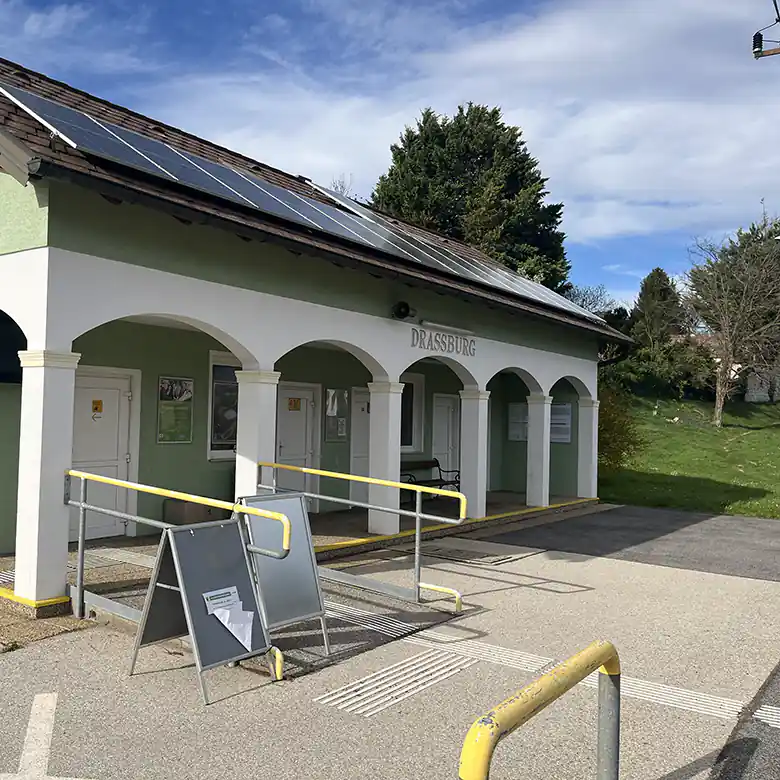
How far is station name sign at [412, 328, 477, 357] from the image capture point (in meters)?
10.3

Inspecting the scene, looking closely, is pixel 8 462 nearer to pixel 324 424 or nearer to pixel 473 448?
pixel 324 424

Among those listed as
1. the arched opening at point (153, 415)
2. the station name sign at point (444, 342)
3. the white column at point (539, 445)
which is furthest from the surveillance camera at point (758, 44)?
the arched opening at point (153, 415)

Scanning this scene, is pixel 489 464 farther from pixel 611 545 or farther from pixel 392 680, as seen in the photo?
pixel 392 680

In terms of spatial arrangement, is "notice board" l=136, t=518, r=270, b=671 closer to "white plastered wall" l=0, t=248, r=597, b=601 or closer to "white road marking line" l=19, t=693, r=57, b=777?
"white road marking line" l=19, t=693, r=57, b=777

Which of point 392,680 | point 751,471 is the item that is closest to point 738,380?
point 751,471

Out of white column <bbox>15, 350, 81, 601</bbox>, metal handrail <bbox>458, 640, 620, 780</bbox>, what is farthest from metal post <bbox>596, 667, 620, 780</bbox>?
white column <bbox>15, 350, 81, 601</bbox>

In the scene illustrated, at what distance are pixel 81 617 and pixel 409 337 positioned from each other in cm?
547

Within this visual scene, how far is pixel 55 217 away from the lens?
19.9ft

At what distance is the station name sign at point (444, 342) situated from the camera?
10.3 metres

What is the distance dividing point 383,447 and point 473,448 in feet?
6.99

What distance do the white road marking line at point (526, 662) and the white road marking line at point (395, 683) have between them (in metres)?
0.21

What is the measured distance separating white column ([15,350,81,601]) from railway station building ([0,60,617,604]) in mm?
16

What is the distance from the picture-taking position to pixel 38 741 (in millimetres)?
3840

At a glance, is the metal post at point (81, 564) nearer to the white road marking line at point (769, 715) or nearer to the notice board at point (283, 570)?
the notice board at point (283, 570)
